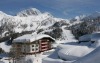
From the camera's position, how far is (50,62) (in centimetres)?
1437

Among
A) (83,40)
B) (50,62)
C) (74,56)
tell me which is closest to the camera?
(50,62)

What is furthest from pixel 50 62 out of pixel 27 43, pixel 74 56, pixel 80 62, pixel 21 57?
pixel 27 43

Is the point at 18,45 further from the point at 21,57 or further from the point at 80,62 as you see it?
the point at 80,62

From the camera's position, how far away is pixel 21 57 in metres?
27.9

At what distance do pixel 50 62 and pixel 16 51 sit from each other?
16.1 meters

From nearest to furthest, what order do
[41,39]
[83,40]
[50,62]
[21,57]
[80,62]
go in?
[80,62] → [50,62] → [83,40] → [21,57] → [41,39]

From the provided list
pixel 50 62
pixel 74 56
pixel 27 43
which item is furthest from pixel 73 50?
pixel 27 43

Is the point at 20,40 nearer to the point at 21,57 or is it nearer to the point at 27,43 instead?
the point at 27,43

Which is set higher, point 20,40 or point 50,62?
point 20,40

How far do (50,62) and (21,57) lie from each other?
14.0 metres

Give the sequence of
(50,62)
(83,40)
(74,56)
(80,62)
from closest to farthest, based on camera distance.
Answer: (80,62) < (50,62) < (74,56) < (83,40)

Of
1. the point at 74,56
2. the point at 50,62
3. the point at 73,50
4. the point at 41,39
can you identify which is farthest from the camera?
the point at 41,39

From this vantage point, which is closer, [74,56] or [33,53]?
[74,56]

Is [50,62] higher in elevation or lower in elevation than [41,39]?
lower
